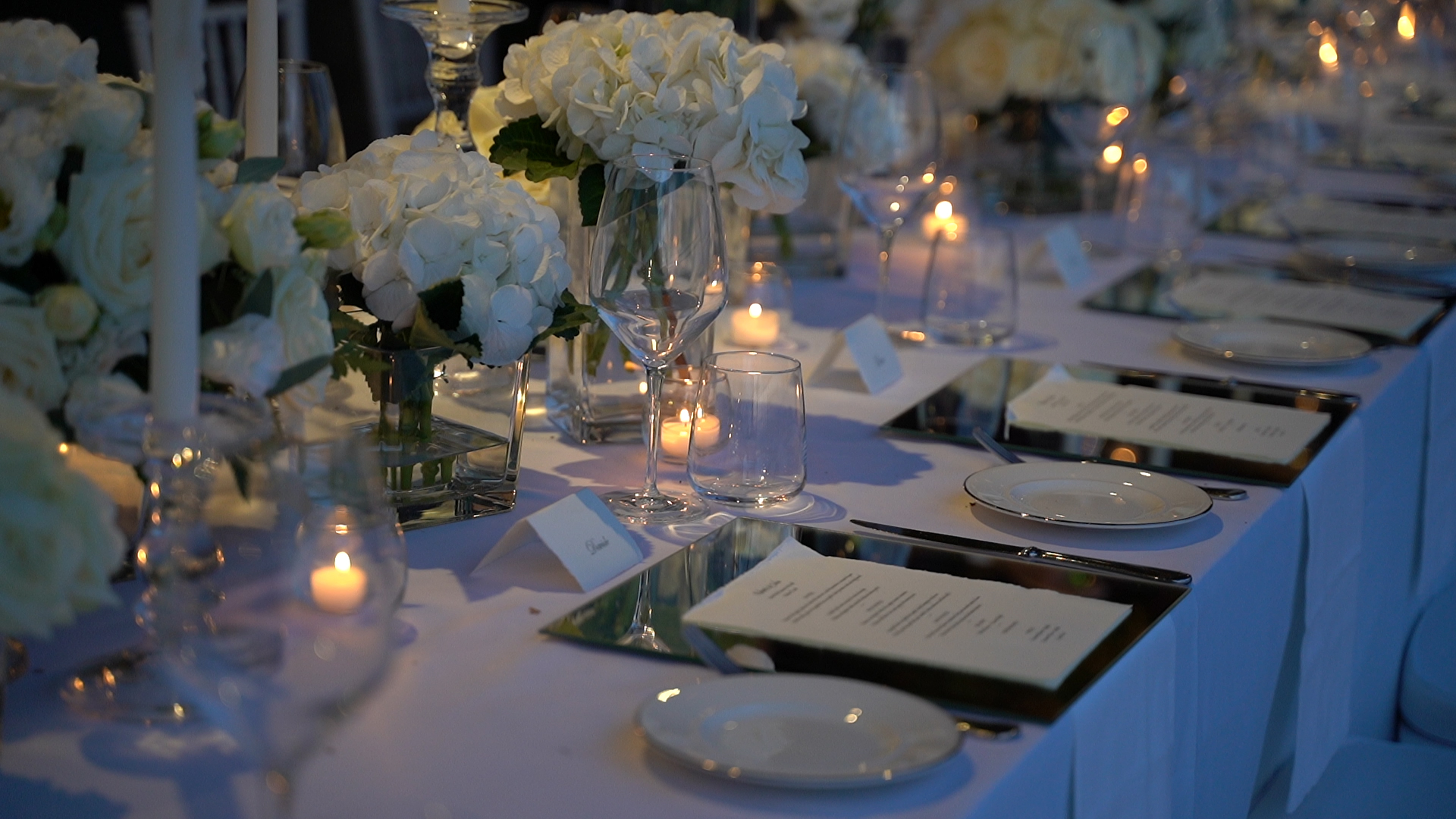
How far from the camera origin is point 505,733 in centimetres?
87

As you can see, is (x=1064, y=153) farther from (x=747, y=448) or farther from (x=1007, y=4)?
(x=747, y=448)

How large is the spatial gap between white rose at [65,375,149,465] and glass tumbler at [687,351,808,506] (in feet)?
1.56

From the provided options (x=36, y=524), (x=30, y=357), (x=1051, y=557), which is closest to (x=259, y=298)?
(x=30, y=357)

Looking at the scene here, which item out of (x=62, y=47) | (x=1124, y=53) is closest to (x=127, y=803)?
(x=62, y=47)

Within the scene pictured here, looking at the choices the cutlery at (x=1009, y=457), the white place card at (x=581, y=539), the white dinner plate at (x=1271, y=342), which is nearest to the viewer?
the white place card at (x=581, y=539)

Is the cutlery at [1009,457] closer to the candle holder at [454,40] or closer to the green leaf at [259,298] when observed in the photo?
the candle holder at [454,40]

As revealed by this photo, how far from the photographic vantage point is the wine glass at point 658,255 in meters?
1.15

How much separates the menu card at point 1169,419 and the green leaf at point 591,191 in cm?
49

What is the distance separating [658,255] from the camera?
117cm

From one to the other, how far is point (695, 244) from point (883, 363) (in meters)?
0.59

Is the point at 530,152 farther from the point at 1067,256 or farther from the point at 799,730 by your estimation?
the point at 1067,256

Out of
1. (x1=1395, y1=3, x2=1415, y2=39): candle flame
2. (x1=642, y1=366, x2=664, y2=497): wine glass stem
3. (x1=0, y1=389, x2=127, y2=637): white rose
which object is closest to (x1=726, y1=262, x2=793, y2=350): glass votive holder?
(x1=642, y1=366, x2=664, y2=497): wine glass stem

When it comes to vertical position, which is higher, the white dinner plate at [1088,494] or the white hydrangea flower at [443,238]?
the white hydrangea flower at [443,238]

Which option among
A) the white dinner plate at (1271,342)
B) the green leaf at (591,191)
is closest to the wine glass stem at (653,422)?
the green leaf at (591,191)
